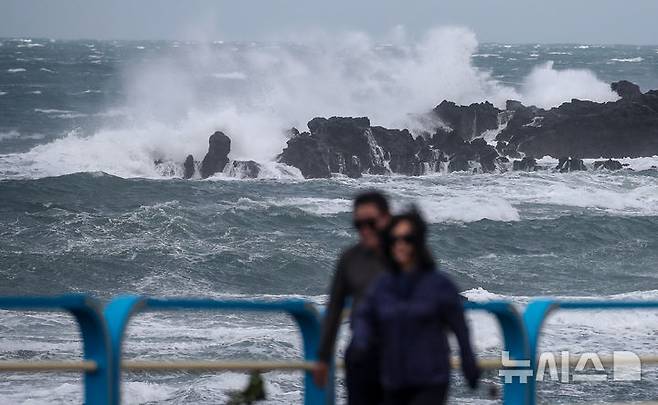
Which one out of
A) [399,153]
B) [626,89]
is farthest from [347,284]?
[626,89]

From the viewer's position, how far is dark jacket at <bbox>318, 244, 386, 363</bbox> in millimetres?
4223

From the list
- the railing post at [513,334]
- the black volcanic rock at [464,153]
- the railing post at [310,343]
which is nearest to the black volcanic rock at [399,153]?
the black volcanic rock at [464,153]

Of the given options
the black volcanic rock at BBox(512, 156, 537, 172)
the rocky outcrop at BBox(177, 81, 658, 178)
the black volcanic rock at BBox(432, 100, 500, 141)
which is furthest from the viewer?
the black volcanic rock at BBox(432, 100, 500, 141)

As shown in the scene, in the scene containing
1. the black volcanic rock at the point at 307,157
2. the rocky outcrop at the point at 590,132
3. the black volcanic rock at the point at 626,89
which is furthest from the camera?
the black volcanic rock at the point at 626,89

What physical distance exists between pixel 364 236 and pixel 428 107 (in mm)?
43907

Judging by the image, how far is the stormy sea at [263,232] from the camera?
1388cm

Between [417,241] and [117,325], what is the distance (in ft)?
3.48

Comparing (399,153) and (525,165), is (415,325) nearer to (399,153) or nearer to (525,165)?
(399,153)

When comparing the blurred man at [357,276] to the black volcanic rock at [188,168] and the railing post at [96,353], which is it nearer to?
the railing post at [96,353]

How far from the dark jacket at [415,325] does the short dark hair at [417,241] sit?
3 centimetres

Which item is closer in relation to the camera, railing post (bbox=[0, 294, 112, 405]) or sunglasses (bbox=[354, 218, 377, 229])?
railing post (bbox=[0, 294, 112, 405])

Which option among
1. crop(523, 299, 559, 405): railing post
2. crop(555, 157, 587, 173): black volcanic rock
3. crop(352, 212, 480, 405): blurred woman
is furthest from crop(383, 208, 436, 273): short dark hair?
crop(555, 157, 587, 173): black volcanic rock

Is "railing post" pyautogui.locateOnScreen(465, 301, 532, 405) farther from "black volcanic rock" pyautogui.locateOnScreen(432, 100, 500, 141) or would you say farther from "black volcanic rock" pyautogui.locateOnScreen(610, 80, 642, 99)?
"black volcanic rock" pyautogui.locateOnScreen(610, 80, 642, 99)

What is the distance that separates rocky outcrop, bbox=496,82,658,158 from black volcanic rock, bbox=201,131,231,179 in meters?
9.05
